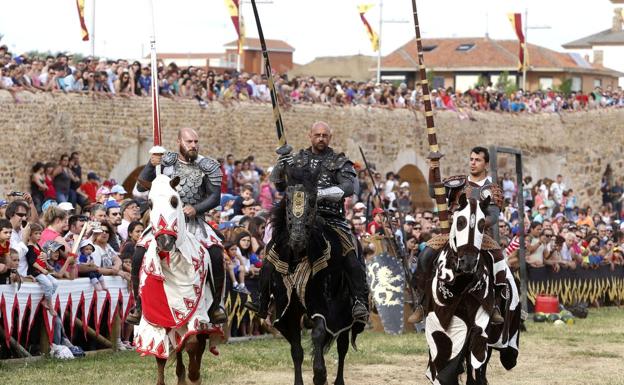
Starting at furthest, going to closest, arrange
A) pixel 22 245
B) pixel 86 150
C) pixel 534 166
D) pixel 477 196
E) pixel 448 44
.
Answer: pixel 448 44 < pixel 534 166 < pixel 86 150 < pixel 22 245 < pixel 477 196

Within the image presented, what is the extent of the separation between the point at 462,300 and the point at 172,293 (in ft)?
8.28

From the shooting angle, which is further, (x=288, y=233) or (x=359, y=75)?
(x=359, y=75)

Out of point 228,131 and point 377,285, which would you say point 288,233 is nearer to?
point 377,285

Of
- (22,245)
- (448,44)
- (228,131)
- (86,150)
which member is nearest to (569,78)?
(448,44)

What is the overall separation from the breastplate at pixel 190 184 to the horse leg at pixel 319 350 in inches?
59.9

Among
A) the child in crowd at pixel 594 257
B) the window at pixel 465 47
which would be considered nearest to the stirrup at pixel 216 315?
the child in crowd at pixel 594 257

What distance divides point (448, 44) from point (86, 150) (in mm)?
68083

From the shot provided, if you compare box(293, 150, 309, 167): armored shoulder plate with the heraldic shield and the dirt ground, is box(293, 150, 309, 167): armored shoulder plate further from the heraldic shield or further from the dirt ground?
the heraldic shield

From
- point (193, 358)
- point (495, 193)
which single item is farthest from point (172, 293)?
point (495, 193)

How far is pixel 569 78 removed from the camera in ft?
297

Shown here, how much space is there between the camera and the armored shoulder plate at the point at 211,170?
12.6 metres

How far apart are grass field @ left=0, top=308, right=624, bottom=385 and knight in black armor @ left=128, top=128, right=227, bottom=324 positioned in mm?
1016

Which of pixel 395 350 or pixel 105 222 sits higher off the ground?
pixel 105 222

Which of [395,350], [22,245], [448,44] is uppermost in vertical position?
[448,44]
